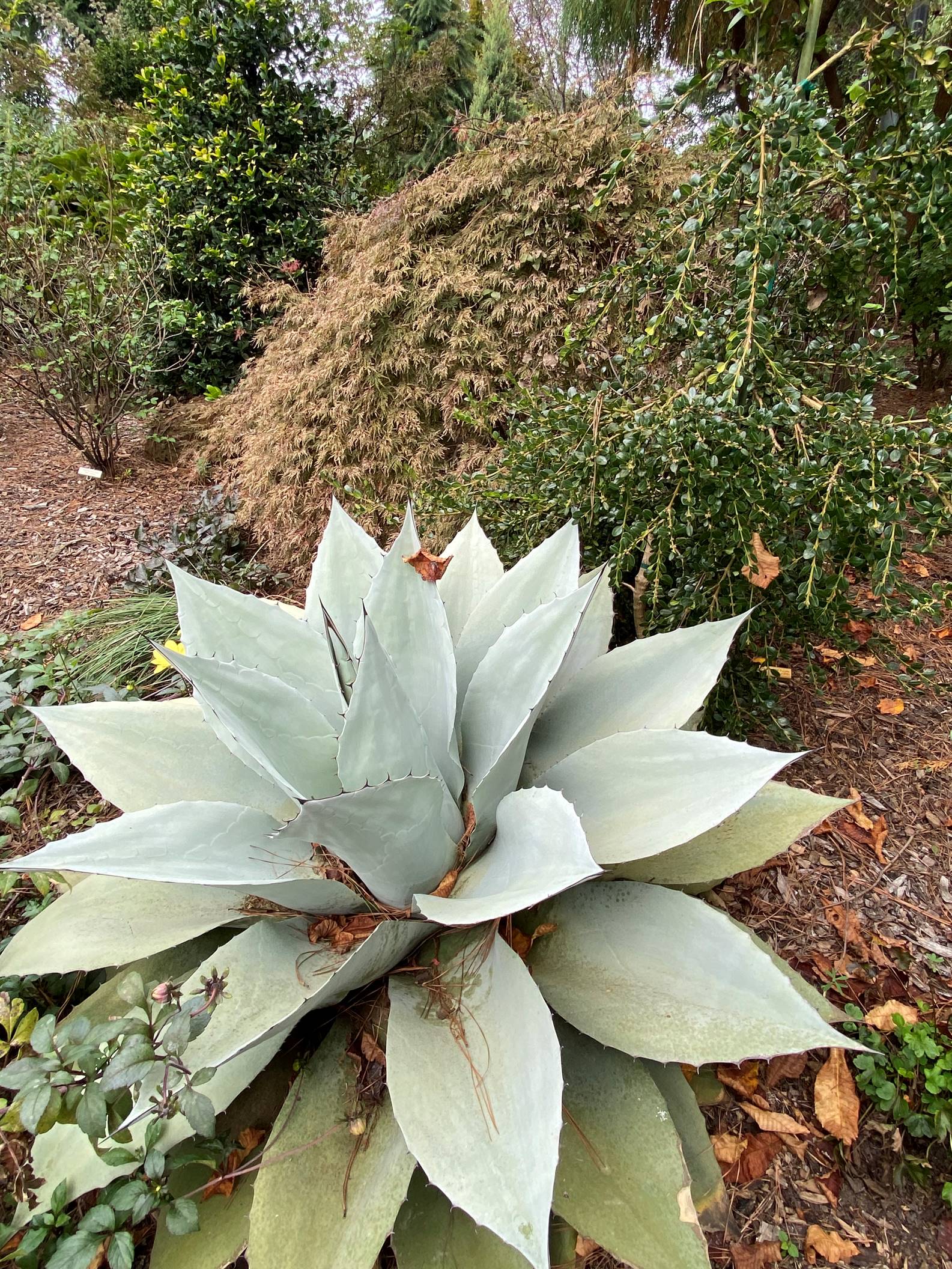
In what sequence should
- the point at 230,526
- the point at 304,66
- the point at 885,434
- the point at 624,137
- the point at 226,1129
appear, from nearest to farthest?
the point at 226,1129, the point at 885,434, the point at 624,137, the point at 230,526, the point at 304,66

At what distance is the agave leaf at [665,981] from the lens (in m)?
0.73

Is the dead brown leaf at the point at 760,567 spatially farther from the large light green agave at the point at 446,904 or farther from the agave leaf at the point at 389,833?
the agave leaf at the point at 389,833

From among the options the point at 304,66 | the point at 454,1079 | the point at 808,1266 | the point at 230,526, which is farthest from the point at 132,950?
the point at 304,66

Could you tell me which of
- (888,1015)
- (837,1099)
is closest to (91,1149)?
Answer: (837,1099)

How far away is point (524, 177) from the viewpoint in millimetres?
2295

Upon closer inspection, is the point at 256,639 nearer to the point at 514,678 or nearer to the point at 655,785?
the point at 514,678

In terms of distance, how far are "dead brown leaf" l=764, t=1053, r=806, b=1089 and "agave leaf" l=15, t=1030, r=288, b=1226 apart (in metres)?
0.85

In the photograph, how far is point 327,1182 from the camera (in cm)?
80

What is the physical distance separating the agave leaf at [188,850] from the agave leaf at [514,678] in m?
0.31

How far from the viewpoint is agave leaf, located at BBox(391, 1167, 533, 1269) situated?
0.77m

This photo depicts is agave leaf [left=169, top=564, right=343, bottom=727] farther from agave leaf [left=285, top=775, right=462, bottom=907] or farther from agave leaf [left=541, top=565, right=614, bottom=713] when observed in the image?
agave leaf [left=541, top=565, right=614, bottom=713]

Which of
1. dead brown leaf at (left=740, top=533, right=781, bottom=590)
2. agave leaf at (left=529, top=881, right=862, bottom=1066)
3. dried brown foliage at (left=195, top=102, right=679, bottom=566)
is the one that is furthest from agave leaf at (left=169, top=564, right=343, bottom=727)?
dried brown foliage at (left=195, top=102, right=679, bottom=566)

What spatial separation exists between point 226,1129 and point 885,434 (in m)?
1.49

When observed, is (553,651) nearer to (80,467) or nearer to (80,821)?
(80,821)
